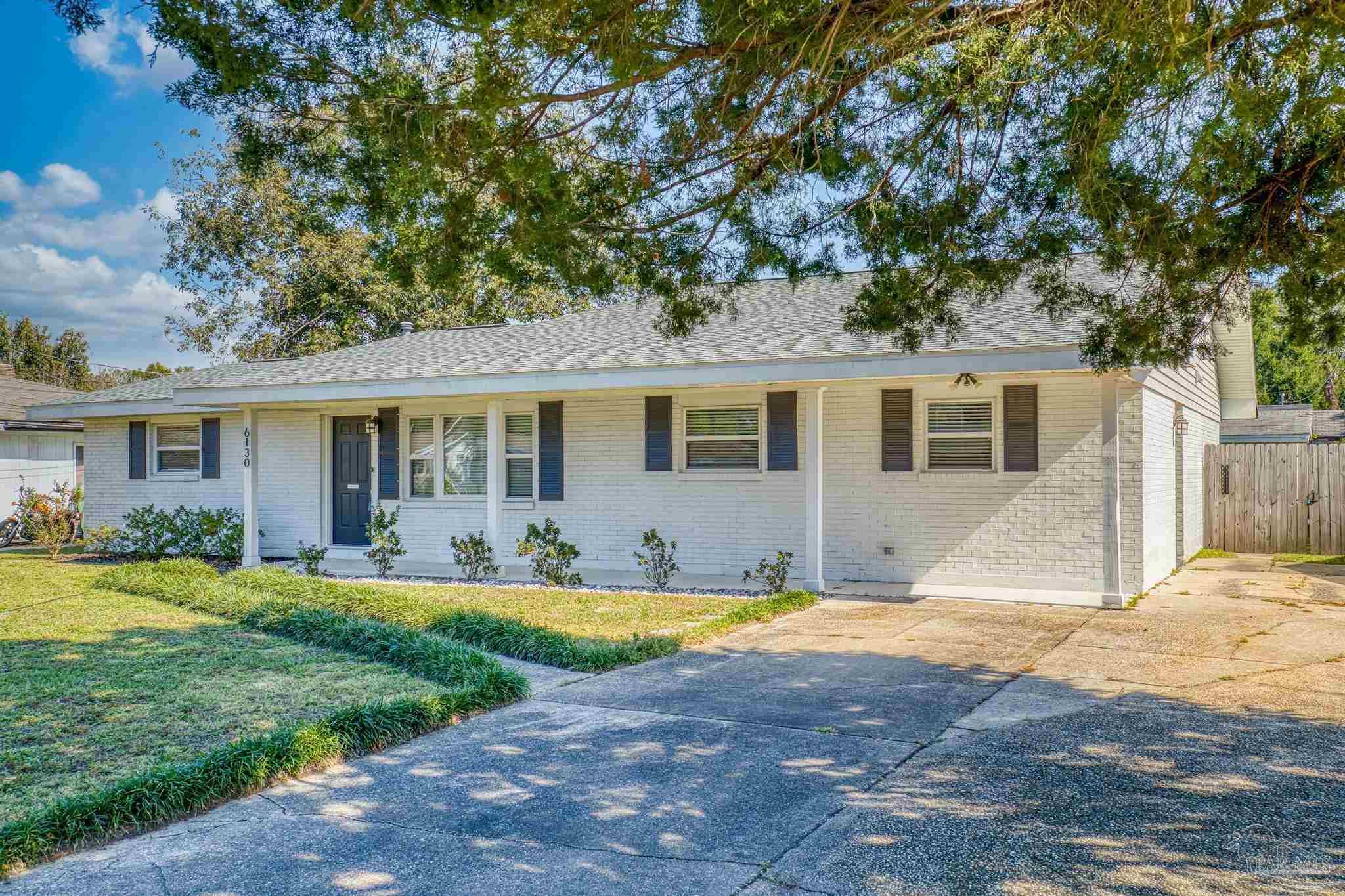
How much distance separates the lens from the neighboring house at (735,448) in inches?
423

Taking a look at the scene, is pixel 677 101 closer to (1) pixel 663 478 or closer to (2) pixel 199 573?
(1) pixel 663 478

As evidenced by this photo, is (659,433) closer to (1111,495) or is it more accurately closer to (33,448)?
(1111,495)

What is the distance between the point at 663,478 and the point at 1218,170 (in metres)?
8.35

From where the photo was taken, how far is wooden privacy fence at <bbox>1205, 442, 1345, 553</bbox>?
608 inches

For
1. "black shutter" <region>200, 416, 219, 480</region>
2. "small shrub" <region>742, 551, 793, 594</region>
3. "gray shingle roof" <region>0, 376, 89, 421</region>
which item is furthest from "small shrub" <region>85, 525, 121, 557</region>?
"small shrub" <region>742, 551, 793, 594</region>

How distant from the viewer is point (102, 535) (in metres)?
16.1

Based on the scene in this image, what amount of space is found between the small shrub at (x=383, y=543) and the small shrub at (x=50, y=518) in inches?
245

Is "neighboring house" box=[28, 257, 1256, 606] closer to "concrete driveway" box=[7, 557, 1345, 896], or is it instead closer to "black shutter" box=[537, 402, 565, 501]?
"black shutter" box=[537, 402, 565, 501]

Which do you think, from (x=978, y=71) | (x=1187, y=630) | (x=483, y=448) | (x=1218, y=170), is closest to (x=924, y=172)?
(x=978, y=71)

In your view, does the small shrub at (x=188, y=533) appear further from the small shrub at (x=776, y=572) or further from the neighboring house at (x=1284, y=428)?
the neighboring house at (x=1284, y=428)

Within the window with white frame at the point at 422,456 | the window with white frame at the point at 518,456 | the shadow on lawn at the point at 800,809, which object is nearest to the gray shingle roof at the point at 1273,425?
the window with white frame at the point at 518,456

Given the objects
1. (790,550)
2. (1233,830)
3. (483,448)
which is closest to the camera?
(1233,830)

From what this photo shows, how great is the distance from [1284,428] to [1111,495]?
57.1 feet

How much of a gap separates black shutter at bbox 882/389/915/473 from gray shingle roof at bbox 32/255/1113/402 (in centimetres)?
101
